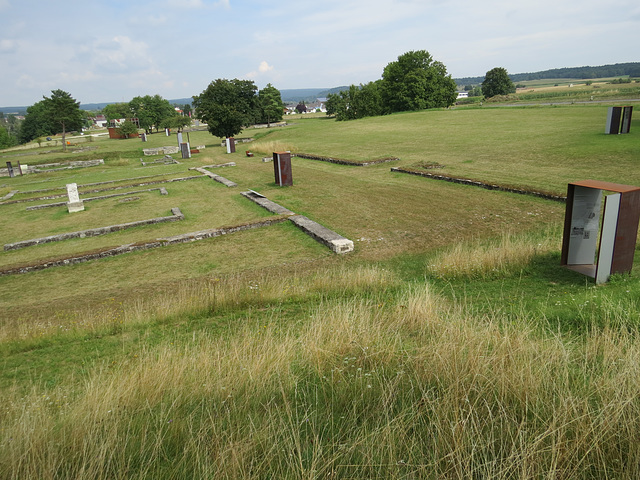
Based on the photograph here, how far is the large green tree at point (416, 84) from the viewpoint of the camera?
2549 inches

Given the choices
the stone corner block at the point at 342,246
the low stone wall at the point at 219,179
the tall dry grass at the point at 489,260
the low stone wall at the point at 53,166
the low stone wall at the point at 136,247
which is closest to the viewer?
the tall dry grass at the point at 489,260

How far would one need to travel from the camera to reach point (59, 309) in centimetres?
716

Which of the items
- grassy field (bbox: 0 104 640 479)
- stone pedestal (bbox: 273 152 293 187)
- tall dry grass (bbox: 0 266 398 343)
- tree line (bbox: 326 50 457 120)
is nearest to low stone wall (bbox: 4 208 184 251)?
grassy field (bbox: 0 104 640 479)

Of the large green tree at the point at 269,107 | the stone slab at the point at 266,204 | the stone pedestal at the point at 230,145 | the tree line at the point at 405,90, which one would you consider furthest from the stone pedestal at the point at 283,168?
the tree line at the point at 405,90

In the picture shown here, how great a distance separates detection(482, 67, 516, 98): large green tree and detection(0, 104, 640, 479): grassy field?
90.6 meters

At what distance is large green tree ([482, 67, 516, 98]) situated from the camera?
9156 cm

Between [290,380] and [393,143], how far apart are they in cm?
2719

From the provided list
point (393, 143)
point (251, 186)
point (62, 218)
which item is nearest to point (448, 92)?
point (393, 143)

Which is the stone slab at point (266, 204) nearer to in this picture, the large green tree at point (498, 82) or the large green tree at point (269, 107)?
the large green tree at point (269, 107)

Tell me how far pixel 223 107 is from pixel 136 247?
2855 centimetres

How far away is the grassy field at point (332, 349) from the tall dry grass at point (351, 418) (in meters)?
0.02

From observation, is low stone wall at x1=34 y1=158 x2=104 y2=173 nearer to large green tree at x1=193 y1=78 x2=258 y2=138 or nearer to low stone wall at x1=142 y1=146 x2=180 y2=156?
low stone wall at x1=142 y1=146 x2=180 y2=156

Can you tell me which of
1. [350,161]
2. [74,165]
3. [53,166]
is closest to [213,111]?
[74,165]

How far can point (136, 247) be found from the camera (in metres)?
10.3
